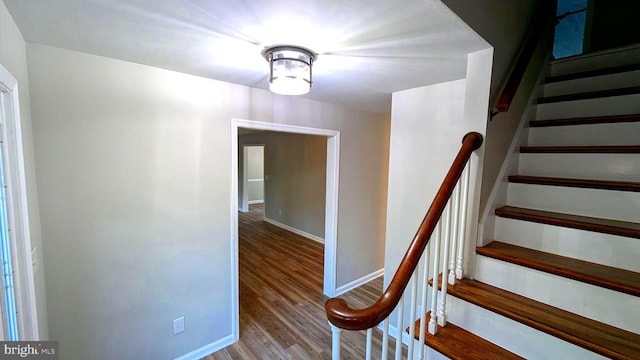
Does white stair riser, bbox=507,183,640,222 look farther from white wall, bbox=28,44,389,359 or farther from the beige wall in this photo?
the beige wall

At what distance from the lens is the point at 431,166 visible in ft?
7.62

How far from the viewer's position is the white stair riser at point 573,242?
4.29 feet

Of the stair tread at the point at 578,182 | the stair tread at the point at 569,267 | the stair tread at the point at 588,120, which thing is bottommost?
the stair tread at the point at 569,267

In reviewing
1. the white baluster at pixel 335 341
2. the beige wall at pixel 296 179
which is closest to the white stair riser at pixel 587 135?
the white baluster at pixel 335 341

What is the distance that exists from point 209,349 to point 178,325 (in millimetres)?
406

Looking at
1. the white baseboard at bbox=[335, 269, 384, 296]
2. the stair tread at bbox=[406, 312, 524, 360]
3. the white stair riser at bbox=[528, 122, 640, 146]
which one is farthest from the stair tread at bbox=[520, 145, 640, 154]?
the white baseboard at bbox=[335, 269, 384, 296]

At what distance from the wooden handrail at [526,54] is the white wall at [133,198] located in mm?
1786

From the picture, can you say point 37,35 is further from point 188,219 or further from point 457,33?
point 457,33

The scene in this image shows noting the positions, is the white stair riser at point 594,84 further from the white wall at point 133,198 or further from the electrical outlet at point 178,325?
the electrical outlet at point 178,325

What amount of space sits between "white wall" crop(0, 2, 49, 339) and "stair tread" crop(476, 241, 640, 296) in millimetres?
2470

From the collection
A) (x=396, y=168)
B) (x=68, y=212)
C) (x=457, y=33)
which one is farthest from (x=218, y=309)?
(x=457, y=33)

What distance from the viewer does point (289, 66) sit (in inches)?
59.1

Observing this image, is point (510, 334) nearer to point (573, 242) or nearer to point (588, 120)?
point (573, 242)

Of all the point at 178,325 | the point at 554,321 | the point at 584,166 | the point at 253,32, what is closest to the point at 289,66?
the point at 253,32
